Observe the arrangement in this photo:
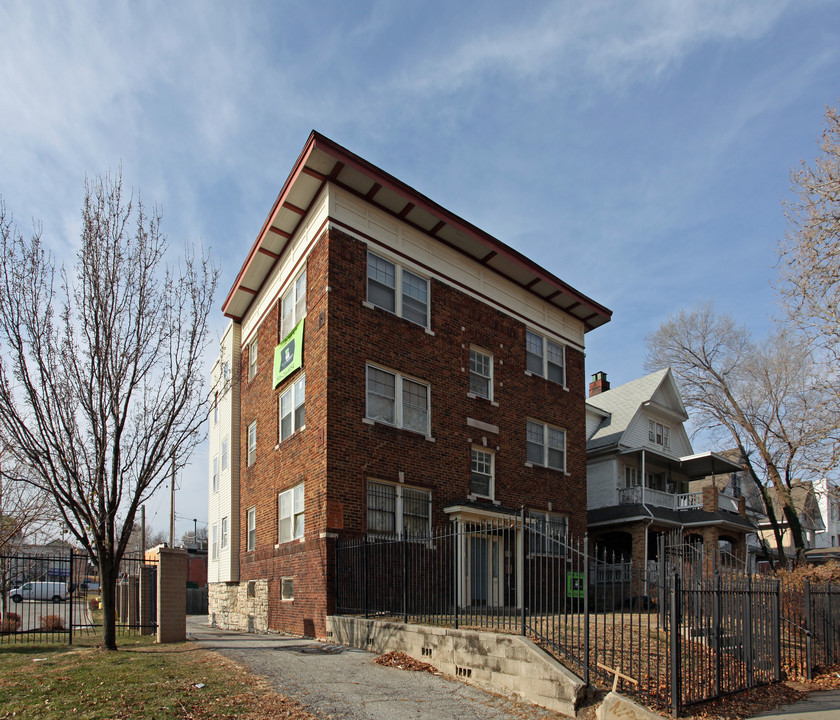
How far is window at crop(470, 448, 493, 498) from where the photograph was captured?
18.6 metres

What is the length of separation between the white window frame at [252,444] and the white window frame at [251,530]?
144cm

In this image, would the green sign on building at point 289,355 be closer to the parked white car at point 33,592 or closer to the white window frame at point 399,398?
the white window frame at point 399,398

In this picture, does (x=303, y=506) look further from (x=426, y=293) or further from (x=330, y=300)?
(x=426, y=293)

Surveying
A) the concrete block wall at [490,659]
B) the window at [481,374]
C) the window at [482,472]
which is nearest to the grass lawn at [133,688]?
the concrete block wall at [490,659]

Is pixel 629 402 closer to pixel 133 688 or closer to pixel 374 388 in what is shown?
pixel 374 388

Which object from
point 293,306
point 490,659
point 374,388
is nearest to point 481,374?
point 374,388

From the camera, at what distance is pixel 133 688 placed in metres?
8.90

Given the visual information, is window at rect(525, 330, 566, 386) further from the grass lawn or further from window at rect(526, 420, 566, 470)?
the grass lawn

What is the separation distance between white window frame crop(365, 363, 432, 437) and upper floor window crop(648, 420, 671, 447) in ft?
48.6

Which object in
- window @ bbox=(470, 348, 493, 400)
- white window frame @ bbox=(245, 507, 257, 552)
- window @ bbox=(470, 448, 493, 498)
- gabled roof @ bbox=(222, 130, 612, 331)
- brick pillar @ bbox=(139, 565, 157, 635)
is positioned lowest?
brick pillar @ bbox=(139, 565, 157, 635)

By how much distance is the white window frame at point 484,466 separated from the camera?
18.6 meters

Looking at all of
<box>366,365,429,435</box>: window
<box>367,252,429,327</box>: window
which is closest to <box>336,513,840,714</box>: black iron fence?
<box>366,365,429,435</box>: window

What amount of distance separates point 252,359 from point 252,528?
5.28 meters

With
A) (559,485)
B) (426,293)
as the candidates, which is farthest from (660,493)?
(426,293)
